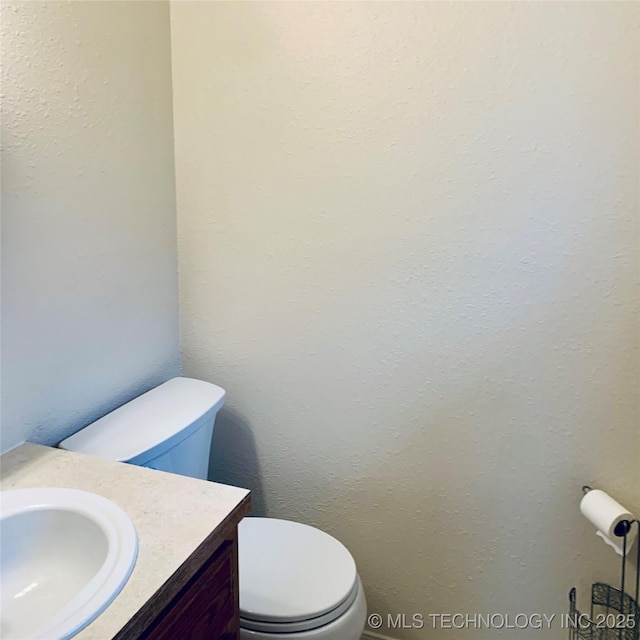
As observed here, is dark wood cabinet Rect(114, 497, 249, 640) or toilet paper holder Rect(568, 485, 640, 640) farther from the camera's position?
toilet paper holder Rect(568, 485, 640, 640)

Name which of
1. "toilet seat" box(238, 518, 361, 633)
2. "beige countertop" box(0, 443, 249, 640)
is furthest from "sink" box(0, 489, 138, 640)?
"toilet seat" box(238, 518, 361, 633)

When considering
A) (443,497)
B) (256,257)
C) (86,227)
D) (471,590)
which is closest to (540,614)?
(471,590)

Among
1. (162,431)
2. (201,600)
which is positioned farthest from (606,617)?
(162,431)

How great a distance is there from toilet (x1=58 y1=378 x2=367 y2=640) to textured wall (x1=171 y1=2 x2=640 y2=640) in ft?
0.76

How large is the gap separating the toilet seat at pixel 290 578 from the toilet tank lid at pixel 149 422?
1.18ft

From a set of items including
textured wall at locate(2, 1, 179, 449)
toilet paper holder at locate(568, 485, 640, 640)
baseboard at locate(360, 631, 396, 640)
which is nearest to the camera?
textured wall at locate(2, 1, 179, 449)

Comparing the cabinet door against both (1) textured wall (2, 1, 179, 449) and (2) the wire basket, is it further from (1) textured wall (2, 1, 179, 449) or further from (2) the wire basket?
(2) the wire basket

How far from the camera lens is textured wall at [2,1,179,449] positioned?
112 cm

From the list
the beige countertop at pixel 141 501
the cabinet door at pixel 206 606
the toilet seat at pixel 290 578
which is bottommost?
the toilet seat at pixel 290 578

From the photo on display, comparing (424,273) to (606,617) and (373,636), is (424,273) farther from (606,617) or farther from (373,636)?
(373,636)

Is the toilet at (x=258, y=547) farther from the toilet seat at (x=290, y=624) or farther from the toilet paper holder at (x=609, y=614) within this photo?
the toilet paper holder at (x=609, y=614)

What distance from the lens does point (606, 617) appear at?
1.44 metres

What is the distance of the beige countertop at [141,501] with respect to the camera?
79 centimetres

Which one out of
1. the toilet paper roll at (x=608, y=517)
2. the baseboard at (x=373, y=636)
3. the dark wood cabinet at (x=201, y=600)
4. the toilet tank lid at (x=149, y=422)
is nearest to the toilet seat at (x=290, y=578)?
the dark wood cabinet at (x=201, y=600)
